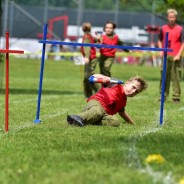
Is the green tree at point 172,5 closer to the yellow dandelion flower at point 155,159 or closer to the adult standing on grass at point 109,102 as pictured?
the adult standing on grass at point 109,102

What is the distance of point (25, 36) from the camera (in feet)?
224

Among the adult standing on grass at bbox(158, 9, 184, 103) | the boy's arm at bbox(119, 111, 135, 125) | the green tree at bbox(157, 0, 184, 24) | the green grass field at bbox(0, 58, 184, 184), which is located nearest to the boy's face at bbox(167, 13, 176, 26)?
the adult standing on grass at bbox(158, 9, 184, 103)

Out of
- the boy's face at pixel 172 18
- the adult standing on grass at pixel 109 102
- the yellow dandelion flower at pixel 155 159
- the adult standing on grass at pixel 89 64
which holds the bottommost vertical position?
the adult standing on grass at pixel 89 64

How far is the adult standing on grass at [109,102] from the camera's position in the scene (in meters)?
12.2

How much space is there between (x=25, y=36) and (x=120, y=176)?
202 feet

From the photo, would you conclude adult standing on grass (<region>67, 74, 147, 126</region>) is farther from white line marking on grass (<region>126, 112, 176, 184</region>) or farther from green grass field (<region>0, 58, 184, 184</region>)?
white line marking on grass (<region>126, 112, 176, 184</region>)

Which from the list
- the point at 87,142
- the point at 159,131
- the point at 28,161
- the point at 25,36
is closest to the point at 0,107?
the point at 159,131

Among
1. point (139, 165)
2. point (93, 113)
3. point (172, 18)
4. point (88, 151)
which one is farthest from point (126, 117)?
point (172, 18)

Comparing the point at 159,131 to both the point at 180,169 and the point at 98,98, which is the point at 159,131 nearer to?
the point at 98,98

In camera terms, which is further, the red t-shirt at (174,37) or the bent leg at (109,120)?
the red t-shirt at (174,37)

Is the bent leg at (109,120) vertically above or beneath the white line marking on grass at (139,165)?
beneath

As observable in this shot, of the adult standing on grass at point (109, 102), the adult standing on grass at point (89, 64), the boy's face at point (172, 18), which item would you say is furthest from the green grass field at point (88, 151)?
the adult standing on grass at point (89, 64)

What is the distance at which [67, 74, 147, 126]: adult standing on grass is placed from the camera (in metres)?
12.2

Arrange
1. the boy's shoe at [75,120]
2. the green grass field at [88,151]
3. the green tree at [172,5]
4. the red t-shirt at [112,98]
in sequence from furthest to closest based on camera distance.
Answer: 1. the green tree at [172,5]
2. the red t-shirt at [112,98]
3. the boy's shoe at [75,120]
4. the green grass field at [88,151]
